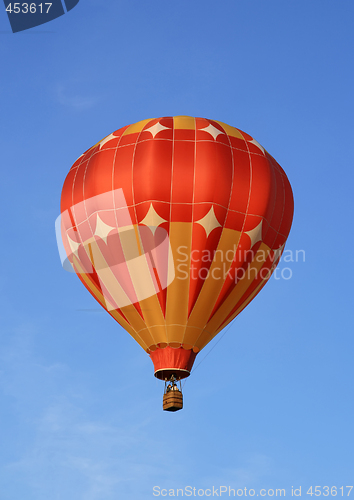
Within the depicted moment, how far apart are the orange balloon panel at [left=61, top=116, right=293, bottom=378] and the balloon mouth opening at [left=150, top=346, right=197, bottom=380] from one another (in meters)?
0.02

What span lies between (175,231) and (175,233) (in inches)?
1.8

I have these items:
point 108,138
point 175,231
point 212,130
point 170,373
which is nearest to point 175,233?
point 175,231

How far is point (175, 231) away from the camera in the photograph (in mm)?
21531

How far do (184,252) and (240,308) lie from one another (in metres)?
2.27

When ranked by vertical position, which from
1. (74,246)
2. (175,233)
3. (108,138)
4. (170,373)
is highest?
(108,138)

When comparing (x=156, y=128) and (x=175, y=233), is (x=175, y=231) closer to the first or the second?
(x=175, y=233)

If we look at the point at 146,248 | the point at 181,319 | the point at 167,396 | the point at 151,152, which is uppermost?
the point at 151,152

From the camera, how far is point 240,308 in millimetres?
22781

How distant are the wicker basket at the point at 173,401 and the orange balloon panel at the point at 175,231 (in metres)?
0.54

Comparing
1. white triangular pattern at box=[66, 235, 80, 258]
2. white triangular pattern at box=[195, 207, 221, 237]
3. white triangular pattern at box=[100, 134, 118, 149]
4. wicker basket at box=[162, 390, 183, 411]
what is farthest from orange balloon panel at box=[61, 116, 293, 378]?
wicker basket at box=[162, 390, 183, 411]

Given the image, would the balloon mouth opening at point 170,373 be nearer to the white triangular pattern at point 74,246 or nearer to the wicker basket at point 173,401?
the wicker basket at point 173,401

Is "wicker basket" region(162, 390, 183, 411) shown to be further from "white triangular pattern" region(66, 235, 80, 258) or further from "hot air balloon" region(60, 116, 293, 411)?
"white triangular pattern" region(66, 235, 80, 258)

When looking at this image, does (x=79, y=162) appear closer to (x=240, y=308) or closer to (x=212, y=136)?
(x=212, y=136)

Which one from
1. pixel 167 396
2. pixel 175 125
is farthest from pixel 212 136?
pixel 167 396
